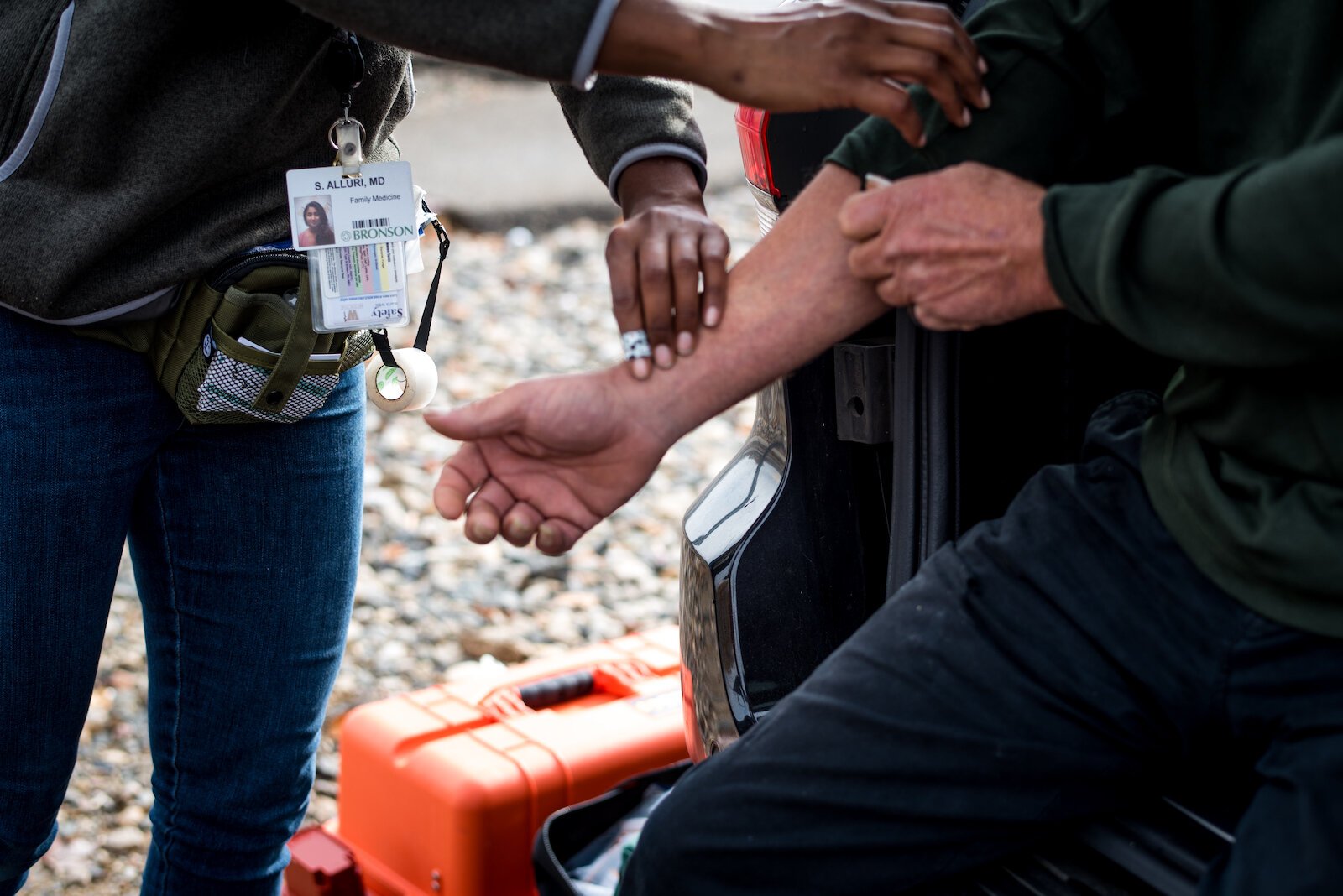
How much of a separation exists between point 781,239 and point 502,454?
1.36ft

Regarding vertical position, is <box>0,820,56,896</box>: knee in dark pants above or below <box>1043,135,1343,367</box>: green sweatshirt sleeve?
below

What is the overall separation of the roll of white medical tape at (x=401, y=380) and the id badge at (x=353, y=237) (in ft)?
0.42

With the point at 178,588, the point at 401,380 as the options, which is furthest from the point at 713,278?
the point at 178,588

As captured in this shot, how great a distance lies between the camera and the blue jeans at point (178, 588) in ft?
5.41

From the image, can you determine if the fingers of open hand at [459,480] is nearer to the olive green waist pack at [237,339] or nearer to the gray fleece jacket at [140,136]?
the olive green waist pack at [237,339]

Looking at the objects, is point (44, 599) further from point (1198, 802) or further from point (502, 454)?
point (1198, 802)

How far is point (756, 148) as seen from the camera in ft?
6.01

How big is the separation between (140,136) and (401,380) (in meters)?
0.49

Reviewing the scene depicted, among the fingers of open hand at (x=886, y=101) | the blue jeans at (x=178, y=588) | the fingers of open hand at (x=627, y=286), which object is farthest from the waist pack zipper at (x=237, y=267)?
the fingers of open hand at (x=886, y=101)

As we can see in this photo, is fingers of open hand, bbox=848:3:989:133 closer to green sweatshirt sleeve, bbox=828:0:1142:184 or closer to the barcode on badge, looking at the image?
green sweatshirt sleeve, bbox=828:0:1142:184

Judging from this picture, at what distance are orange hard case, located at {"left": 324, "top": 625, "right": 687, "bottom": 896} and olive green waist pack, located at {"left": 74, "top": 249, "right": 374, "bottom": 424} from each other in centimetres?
83

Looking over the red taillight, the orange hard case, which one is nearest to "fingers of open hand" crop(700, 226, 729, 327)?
the red taillight

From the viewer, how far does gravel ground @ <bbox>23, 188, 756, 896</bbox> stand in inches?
115

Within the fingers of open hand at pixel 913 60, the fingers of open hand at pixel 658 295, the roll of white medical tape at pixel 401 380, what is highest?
the fingers of open hand at pixel 913 60
